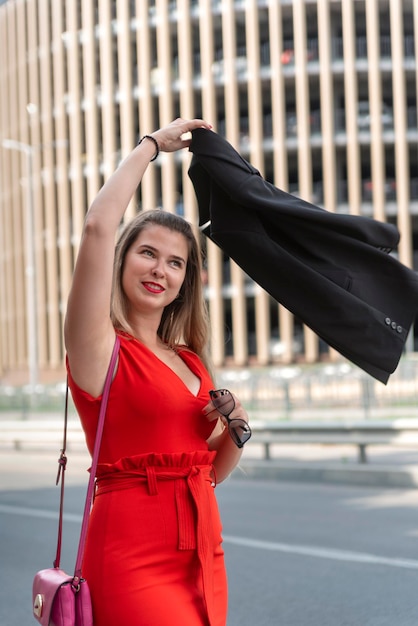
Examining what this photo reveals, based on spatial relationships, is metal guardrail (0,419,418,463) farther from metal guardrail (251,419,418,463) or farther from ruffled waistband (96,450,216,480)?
ruffled waistband (96,450,216,480)

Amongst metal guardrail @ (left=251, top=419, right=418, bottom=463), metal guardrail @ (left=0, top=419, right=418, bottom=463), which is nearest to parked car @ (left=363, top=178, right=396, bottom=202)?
metal guardrail @ (left=0, top=419, right=418, bottom=463)

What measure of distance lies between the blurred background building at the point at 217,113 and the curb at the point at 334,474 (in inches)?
1242

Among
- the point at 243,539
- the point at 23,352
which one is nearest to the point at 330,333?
the point at 243,539

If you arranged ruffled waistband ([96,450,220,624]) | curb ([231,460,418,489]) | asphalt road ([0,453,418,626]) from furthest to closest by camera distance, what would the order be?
curb ([231,460,418,489])
asphalt road ([0,453,418,626])
ruffled waistband ([96,450,220,624])

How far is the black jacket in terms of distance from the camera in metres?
3.04

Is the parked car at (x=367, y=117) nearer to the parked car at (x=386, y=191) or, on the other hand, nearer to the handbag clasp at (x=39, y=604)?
the parked car at (x=386, y=191)

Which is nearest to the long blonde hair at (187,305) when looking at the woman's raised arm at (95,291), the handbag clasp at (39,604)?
the woman's raised arm at (95,291)

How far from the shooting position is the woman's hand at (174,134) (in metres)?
2.92

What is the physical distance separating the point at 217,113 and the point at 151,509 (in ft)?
176

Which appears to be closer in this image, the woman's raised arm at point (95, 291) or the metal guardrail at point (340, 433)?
the woman's raised arm at point (95, 291)

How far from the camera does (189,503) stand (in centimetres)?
276

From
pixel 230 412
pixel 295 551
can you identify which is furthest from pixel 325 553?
pixel 230 412

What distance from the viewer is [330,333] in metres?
3.04

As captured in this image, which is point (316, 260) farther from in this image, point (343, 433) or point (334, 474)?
point (343, 433)
